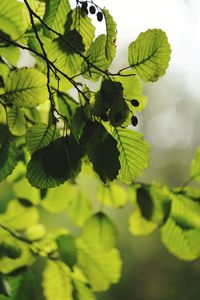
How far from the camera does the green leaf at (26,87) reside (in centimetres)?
85

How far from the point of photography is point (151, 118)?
12773mm

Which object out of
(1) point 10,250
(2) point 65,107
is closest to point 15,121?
(2) point 65,107

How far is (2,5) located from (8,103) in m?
0.31

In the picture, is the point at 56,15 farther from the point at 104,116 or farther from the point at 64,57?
the point at 104,116

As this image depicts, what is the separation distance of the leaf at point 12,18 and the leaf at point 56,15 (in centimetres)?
23

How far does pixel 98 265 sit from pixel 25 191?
0.30 metres

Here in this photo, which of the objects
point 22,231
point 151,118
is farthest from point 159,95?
point 22,231

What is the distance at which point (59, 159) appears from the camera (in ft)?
2.42

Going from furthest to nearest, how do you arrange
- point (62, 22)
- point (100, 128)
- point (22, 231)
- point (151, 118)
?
1. point (151, 118)
2. point (22, 231)
3. point (62, 22)
4. point (100, 128)

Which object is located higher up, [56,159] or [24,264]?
[56,159]

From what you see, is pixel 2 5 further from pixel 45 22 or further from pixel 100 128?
pixel 100 128

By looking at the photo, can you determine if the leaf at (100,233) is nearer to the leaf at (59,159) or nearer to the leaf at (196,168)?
the leaf at (196,168)

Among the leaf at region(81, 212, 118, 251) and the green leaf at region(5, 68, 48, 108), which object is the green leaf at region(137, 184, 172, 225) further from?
the green leaf at region(5, 68, 48, 108)

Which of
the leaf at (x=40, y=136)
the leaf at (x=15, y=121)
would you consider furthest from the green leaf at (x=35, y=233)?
the leaf at (x=40, y=136)
